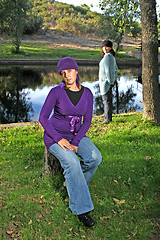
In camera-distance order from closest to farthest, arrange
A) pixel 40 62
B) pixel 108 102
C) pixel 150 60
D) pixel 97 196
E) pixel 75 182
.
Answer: pixel 75 182 → pixel 97 196 → pixel 150 60 → pixel 108 102 → pixel 40 62

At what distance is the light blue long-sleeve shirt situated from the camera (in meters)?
7.57

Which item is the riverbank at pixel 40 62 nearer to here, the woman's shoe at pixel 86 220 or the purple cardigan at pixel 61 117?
the purple cardigan at pixel 61 117

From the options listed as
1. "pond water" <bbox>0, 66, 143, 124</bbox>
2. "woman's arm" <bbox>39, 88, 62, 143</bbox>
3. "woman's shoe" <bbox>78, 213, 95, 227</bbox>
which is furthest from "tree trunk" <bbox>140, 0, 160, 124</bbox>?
"pond water" <bbox>0, 66, 143, 124</bbox>

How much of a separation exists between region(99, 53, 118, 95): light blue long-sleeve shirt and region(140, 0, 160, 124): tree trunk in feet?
2.68

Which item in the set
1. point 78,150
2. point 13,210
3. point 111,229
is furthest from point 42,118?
point 111,229

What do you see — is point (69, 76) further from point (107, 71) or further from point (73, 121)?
point (107, 71)

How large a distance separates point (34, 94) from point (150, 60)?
10.4 m

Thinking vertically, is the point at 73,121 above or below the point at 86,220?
above

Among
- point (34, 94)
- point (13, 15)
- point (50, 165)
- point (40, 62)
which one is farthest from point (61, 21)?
point (50, 165)

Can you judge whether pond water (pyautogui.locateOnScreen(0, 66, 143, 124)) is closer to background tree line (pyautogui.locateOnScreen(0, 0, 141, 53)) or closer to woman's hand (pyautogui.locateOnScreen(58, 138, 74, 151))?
background tree line (pyautogui.locateOnScreen(0, 0, 141, 53))

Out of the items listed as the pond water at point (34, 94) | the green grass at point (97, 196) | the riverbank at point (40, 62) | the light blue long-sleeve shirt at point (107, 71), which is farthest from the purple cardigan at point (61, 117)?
the riverbank at point (40, 62)

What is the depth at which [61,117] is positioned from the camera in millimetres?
3840

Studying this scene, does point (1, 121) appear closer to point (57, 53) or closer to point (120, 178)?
point (120, 178)

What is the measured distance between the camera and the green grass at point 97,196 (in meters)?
3.50
